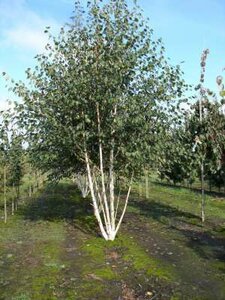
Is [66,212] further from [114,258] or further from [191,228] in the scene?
[114,258]

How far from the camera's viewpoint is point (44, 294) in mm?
13938

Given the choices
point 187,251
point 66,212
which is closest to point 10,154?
point 66,212

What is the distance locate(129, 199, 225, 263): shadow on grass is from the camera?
20.5 m

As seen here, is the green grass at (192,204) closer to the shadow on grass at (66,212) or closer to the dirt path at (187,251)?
the dirt path at (187,251)

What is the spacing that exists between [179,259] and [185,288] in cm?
401

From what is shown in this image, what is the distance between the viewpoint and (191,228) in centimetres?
2666

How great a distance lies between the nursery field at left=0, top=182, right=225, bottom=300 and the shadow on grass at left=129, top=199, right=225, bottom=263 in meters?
0.05

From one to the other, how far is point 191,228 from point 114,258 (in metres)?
9.27

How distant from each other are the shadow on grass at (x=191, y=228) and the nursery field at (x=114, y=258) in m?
0.05

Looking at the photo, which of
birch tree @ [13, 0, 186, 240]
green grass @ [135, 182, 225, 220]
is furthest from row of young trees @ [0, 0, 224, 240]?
green grass @ [135, 182, 225, 220]

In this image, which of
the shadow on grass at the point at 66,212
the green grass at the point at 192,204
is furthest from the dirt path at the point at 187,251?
the green grass at the point at 192,204

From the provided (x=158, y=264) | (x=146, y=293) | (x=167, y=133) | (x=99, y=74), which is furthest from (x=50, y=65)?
(x=146, y=293)

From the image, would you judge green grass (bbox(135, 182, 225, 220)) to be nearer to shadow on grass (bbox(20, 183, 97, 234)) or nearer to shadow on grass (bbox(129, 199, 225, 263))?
shadow on grass (bbox(129, 199, 225, 263))

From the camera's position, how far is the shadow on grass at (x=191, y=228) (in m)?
20.5
